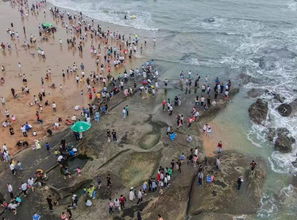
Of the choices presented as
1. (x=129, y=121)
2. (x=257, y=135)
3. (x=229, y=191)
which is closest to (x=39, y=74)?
(x=129, y=121)

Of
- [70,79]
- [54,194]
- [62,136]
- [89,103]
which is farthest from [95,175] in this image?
[70,79]

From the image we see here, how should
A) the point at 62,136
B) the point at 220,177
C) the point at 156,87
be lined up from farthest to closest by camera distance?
the point at 156,87 → the point at 62,136 → the point at 220,177

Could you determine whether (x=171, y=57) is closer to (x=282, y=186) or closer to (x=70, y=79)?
(x=70, y=79)

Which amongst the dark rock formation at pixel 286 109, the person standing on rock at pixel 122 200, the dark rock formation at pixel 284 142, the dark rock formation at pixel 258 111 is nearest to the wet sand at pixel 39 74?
the person standing on rock at pixel 122 200

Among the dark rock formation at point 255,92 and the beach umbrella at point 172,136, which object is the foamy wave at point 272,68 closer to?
the dark rock formation at point 255,92

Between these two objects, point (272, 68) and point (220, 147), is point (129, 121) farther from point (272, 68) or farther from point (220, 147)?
point (272, 68)

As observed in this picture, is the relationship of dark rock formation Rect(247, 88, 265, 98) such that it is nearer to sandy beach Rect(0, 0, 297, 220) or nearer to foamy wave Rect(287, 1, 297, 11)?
sandy beach Rect(0, 0, 297, 220)
